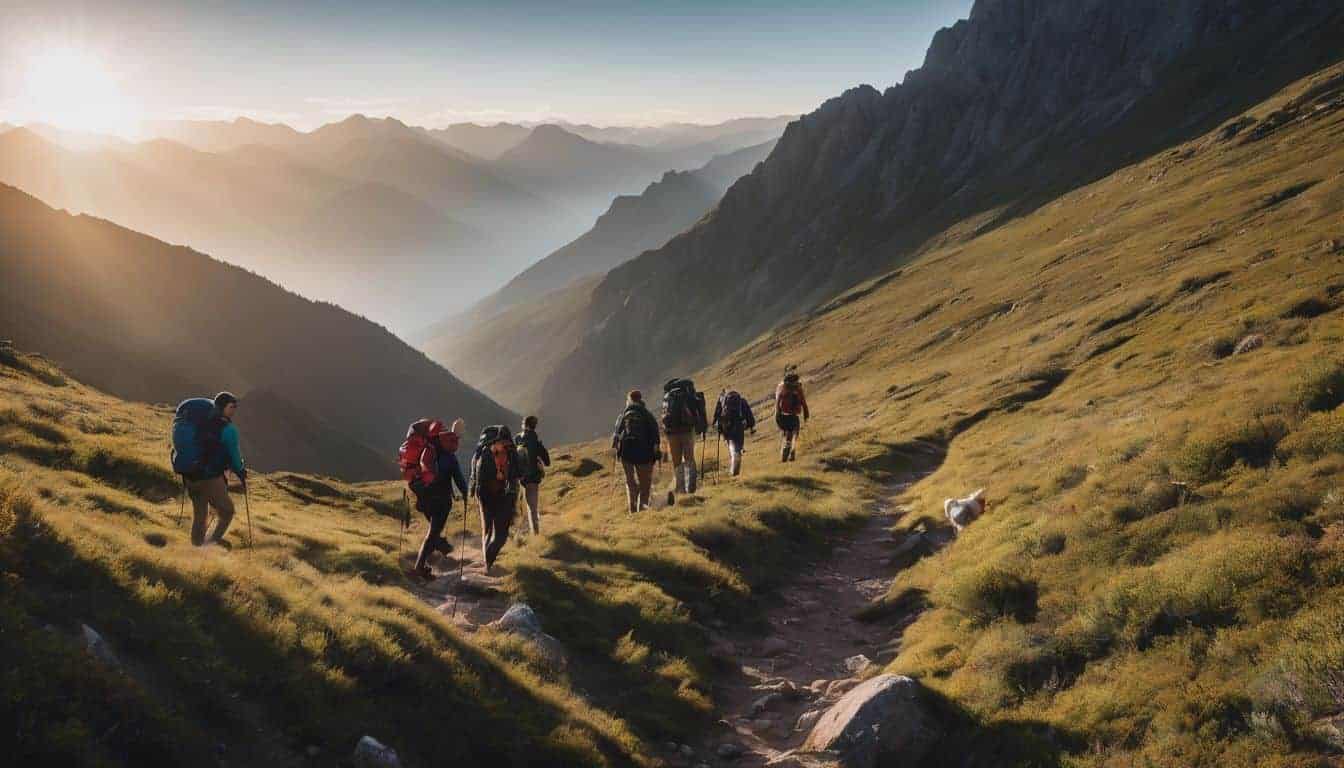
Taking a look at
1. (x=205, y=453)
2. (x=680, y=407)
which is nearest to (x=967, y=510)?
(x=680, y=407)

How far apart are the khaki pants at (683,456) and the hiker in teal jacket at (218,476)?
13027 millimetres

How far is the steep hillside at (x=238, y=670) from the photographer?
6488mm

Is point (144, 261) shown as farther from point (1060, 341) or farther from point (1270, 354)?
point (1270, 354)

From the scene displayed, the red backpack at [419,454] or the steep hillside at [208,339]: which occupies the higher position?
the steep hillside at [208,339]

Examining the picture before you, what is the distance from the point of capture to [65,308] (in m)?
108

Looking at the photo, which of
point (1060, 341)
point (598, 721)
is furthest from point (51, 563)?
point (1060, 341)

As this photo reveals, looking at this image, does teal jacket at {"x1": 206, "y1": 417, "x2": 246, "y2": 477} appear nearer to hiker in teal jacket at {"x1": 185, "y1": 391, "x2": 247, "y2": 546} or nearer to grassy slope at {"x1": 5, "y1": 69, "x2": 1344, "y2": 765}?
hiker in teal jacket at {"x1": 185, "y1": 391, "x2": 247, "y2": 546}

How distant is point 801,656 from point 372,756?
8.06 m

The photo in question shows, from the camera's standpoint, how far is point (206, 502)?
47.4 ft

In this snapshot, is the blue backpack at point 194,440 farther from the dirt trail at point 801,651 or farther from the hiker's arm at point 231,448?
the dirt trail at point 801,651

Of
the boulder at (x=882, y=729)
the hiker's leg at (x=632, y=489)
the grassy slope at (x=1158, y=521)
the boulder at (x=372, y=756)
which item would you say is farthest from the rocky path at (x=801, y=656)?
the hiker's leg at (x=632, y=489)

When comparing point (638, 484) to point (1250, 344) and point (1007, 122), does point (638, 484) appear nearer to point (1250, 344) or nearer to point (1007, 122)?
point (1250, 344)

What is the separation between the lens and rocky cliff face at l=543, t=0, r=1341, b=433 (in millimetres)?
126000

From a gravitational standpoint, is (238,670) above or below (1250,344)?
above
